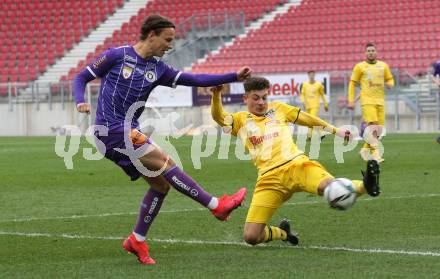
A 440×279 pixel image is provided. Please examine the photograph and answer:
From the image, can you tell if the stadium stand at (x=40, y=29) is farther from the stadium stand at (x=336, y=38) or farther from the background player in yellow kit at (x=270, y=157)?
the background player in yellow kit at (x=270, y=157)

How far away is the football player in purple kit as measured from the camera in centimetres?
795

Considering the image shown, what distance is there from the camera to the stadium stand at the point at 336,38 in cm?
3394

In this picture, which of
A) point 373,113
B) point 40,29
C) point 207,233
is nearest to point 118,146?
point 207,233

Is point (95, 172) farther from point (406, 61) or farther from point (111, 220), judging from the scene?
point (406, 61)

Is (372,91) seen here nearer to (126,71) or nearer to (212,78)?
(212,78)

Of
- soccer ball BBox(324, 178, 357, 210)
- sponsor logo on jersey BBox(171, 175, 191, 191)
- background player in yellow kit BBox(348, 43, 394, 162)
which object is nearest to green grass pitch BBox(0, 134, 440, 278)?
soccer ball BBox(324, 178, 357, 210)

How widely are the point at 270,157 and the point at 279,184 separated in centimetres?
25

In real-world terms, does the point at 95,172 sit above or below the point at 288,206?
below

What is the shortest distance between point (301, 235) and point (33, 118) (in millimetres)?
29663

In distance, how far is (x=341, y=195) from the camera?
7.54 meters

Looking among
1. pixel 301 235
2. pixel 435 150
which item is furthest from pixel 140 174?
pixel 435 150

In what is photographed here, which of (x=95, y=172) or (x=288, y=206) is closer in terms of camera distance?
(x=288, y=206)

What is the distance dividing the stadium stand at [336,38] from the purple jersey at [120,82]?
25.4m

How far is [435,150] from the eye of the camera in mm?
21125
